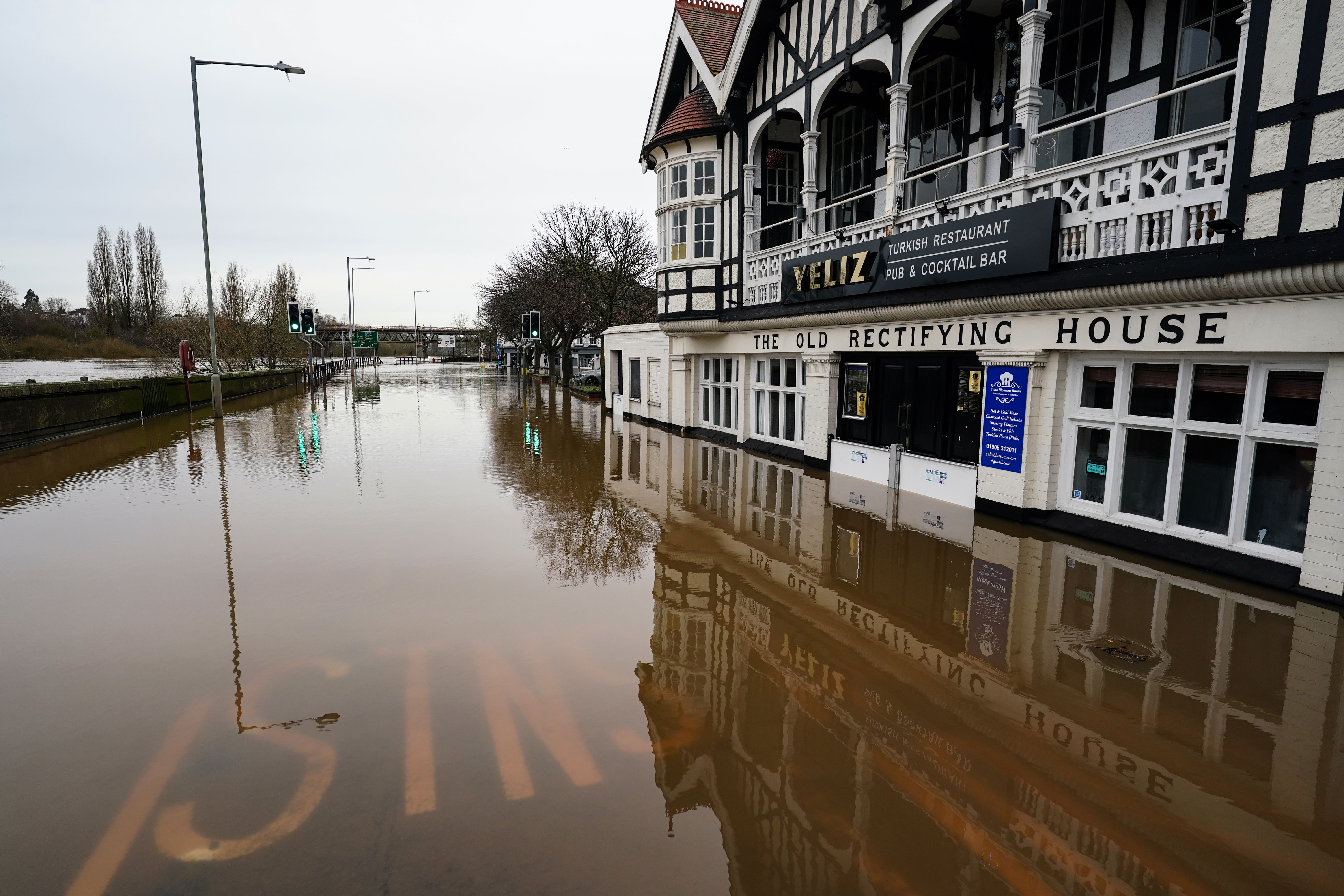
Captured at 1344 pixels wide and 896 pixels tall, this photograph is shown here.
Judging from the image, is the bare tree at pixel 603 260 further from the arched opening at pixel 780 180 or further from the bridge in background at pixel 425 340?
the bridge in background at pixel 425 340

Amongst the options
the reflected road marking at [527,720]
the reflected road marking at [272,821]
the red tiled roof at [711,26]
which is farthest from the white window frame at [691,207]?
the reflected road marking at [272,821]

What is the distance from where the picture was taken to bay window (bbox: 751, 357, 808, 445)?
1591 cm

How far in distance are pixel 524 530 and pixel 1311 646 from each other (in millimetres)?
8365

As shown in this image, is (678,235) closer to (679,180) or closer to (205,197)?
(679,180)

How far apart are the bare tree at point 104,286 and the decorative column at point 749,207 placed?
83.1 metres

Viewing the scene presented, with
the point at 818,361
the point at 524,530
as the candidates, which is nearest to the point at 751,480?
the point at 818,361

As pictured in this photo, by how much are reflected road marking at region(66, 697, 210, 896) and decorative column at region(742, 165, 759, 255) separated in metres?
14.2

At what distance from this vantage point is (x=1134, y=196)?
799 cm

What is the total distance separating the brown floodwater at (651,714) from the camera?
11.4ft

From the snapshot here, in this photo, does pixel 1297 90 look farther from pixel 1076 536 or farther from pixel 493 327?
pixel 493 327

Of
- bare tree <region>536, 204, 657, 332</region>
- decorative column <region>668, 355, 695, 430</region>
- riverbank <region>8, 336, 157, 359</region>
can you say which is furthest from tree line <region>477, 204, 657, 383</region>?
riverbank <region>8, 336, 157, 359</region>

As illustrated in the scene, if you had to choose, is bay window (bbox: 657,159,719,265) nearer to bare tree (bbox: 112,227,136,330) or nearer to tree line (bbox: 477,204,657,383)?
tree line (bbox: 477,204,657,383)

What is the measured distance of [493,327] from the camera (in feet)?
244

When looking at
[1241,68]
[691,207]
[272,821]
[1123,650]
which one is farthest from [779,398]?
[272,821]
